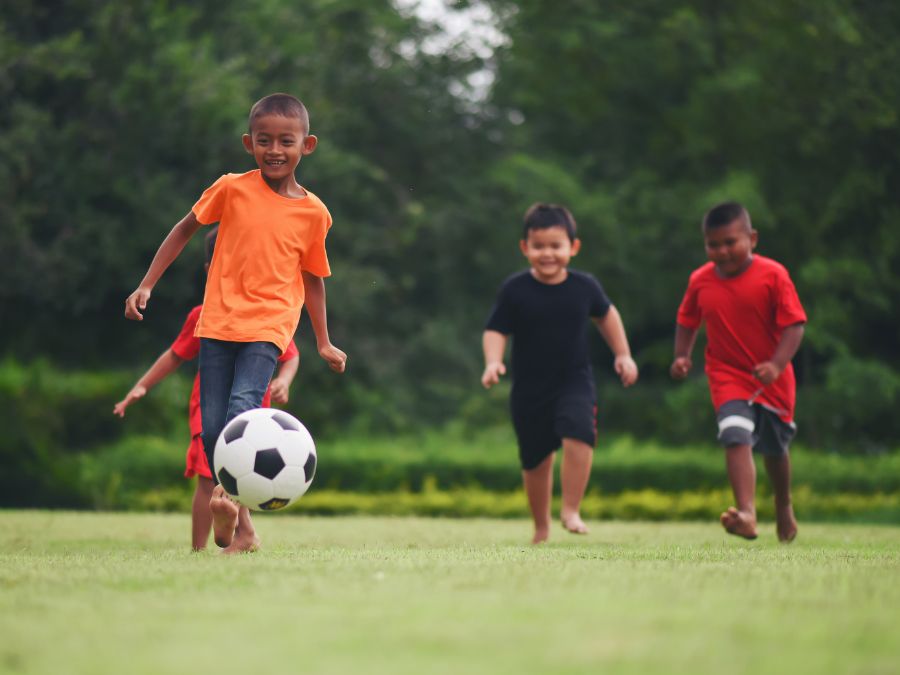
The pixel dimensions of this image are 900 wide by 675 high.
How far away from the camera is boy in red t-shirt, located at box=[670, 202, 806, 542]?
24.1 ft

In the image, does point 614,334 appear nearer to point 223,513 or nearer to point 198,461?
point 198,461

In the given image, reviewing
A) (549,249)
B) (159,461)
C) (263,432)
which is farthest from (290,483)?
Answer: (159,461)

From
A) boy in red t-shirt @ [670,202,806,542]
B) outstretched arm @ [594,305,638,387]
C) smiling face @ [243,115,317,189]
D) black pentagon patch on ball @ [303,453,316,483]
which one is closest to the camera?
black pentagon patch on ball @ [303,453,316,483]

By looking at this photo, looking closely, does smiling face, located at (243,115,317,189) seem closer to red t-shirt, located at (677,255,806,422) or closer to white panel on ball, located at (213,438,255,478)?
white panel on ball, located at (213,438,255,478)

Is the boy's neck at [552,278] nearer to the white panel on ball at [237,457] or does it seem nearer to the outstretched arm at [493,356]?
the outstretched arm at [493,356]

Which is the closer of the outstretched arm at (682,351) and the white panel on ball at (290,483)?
the white panel on ball at (290,483)

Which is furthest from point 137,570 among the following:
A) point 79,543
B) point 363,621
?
point 79,543

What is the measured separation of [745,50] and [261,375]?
1815cm

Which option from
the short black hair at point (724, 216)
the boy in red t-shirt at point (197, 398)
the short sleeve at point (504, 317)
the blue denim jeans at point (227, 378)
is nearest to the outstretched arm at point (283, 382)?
the boy in red t-shirt at point (197, 398)

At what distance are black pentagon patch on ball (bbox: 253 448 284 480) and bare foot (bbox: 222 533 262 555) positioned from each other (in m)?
0.52

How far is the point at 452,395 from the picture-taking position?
78.0ft

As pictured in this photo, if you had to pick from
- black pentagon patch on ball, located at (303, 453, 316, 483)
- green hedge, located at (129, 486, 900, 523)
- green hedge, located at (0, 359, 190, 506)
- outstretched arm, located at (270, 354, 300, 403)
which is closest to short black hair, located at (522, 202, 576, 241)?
outstretched arm, located at (270, 354, 300, 403)

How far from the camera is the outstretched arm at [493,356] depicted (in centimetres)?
725

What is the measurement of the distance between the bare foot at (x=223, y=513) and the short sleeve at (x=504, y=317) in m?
2.63
